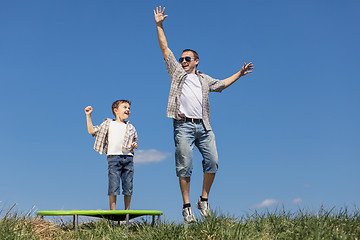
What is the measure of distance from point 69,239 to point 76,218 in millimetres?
367

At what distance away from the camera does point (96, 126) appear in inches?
323

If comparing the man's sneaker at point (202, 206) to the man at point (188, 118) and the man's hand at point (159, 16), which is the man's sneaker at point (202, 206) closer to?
the man at point (188, 118)

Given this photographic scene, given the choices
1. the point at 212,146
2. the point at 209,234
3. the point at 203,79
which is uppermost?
the point at 203,79

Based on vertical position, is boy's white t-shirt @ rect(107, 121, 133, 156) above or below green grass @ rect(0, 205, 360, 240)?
above

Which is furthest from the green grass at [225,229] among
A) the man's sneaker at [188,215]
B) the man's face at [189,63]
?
the man's face at [189,63]

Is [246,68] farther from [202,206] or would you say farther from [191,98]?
[202,206]

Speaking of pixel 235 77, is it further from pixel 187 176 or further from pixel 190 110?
pixel 187 176

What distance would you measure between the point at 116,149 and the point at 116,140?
0.57 feet

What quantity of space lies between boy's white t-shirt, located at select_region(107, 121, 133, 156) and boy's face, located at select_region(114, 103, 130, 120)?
28cm

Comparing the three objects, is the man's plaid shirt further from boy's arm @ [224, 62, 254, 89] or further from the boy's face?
the boy's face

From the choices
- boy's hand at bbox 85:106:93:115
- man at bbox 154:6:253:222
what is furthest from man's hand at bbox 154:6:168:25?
boy's hand at bbox 85:106:93:115

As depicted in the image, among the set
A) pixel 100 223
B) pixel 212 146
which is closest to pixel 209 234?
pixel 212 146

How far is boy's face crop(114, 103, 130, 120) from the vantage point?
8.37 m

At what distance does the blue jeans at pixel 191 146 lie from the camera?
6.87m
